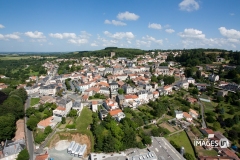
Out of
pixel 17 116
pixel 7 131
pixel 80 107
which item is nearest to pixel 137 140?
pixel 80 107

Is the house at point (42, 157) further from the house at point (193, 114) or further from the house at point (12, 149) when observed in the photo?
the house at point (193, 114)

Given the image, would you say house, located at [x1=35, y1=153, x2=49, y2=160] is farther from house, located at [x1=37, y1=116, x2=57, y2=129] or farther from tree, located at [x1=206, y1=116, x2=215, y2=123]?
tree, located at [x1=206, y1=116, x2=215, y2=123]

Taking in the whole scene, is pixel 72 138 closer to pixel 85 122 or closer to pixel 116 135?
pixel 85 122

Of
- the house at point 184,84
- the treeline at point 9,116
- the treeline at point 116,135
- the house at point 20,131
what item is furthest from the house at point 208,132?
the treeline at point 9,116

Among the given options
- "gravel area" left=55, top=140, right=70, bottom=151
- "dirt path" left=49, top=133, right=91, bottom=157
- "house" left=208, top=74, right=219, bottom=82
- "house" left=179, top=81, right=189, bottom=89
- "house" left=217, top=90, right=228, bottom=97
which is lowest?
"gravel area" left=55, top=140, right=70, bottom=151

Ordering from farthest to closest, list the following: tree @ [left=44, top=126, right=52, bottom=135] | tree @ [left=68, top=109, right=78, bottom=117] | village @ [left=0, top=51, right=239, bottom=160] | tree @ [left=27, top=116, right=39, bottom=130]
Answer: tree @ [left=68, top=109, right=78, bottom=117] → tree @ [left=27, top=116, right=39, bottom=130] → tree @ [left=44, top=126, right=52, bottom=135] → village @ [left=0, top=51, right=239, bottom=160]

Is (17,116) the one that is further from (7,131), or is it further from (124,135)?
(124,135)

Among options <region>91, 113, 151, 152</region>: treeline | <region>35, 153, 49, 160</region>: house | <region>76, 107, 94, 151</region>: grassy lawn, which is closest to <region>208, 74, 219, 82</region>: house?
<region>91, 113, 151, 152</region>: treeline
